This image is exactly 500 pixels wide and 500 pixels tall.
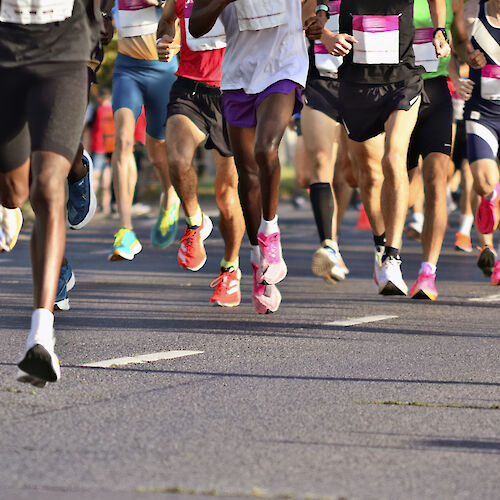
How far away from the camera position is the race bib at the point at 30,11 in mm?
4895

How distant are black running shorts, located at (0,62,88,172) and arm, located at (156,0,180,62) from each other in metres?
3.11

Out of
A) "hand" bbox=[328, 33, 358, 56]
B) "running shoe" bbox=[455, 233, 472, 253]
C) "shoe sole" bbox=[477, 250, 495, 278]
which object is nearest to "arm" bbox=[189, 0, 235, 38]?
"hand" bbox=[328, 33, 358, 56]

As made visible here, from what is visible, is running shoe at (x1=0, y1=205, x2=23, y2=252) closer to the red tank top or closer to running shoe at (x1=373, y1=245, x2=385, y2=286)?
the red tank top

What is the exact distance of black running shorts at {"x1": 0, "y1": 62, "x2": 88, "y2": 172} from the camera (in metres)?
4.86

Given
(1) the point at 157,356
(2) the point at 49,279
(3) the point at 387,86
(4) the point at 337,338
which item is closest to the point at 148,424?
(2) the point at 49,279

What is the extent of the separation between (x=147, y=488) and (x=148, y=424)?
86 centimetres

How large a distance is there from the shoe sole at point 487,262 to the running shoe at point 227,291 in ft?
8.67

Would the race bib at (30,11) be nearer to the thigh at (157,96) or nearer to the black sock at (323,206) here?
Answer: the black sock at (323,206)

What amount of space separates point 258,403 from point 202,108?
159 inches

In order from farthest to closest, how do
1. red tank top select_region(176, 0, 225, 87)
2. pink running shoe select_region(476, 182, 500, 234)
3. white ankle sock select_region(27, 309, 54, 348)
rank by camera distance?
pink running shoe select_region(476, 182, 500, 234) < red tank top select_region(176, 0, 225, 87) < white ankle sock select_region(27, 309, 54, 348)

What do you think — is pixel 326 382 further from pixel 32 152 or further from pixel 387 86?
pixel 387 86

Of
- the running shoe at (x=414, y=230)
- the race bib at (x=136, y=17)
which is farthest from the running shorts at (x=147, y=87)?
the running shoe at (x=414, y=230)

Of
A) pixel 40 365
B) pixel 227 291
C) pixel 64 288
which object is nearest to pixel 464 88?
pixel 227 291

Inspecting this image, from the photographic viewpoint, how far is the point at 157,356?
600cm
